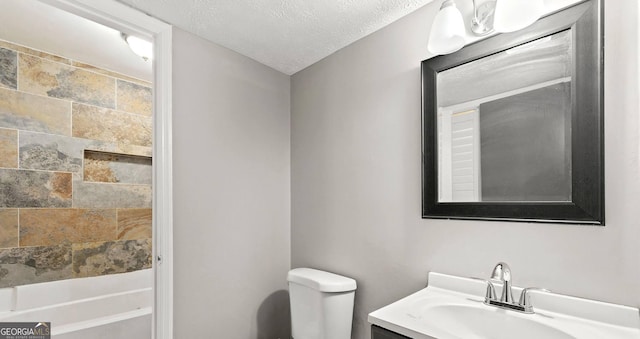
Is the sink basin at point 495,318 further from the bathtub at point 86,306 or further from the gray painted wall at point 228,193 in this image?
the bathtub at point 86,306

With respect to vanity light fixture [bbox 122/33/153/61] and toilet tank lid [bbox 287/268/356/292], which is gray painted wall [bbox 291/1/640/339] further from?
vanity light fixture [bbox 122/33/153/61]

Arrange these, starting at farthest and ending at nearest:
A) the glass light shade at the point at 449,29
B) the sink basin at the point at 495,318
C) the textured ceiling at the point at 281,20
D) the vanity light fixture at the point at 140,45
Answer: the vanity light fixture at the point at 140,45 < the textured ceiling at the point at 281,20 < the glass light shade at the point at 449,29 < the sink basin at the point at 495,318

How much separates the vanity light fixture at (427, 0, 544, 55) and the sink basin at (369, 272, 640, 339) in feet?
3.04

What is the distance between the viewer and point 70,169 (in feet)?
8.13

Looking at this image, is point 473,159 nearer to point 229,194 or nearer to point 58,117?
point 229,194

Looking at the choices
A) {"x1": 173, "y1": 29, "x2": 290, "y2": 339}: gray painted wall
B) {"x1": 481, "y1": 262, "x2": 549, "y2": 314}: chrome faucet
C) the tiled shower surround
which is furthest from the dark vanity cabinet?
the tiled shower surround

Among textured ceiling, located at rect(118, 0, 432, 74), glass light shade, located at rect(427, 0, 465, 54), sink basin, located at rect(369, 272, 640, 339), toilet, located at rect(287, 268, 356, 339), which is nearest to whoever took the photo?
sink basin, located at rect(369, 272, 640, 339)

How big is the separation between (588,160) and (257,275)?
5.73 ft

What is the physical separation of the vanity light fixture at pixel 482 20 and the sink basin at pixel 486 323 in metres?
0.98

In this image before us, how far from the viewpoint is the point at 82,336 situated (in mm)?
2168

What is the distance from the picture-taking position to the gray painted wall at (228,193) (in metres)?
1.72

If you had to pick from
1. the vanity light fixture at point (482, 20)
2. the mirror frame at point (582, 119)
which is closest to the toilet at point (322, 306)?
the mirror frame at point (582, 119)

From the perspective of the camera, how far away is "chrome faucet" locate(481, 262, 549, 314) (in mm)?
1096

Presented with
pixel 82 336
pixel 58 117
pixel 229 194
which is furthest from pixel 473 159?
pixel 58 117
